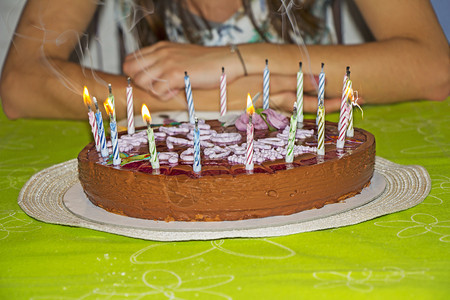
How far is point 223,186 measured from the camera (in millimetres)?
1515

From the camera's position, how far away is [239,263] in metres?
1.32

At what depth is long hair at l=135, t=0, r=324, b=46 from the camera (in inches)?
143

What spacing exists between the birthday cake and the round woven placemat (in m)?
0.08

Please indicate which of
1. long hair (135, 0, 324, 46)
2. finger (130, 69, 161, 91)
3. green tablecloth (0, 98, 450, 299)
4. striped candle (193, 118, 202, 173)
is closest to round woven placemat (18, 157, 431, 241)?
green tablecloth (0, 98, 450, 299)

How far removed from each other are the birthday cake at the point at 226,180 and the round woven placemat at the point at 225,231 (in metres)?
0.08

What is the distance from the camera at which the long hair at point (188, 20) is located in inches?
143

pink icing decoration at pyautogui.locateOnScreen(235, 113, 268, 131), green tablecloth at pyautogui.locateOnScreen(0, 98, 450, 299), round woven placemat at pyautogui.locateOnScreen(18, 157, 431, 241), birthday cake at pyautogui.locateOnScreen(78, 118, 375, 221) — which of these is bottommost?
green tablecloth at pyautogui.locateOnScreen(0, 98, 450, 299)

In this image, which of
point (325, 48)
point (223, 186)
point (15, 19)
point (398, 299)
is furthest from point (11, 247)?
point (15, 19)

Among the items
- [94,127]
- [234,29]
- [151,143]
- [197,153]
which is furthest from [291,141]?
[234,29]

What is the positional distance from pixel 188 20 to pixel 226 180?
243 cm

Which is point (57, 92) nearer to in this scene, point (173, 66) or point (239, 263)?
point (173, 66)

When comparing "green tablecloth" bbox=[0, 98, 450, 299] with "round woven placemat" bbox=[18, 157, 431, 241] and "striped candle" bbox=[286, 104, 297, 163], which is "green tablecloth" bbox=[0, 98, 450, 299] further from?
"striped candle" bbox=[286, 104, 297, 163]

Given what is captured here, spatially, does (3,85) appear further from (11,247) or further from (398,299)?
(398,299)

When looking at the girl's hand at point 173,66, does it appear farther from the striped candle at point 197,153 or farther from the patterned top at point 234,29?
the striped candle at point 197,153
